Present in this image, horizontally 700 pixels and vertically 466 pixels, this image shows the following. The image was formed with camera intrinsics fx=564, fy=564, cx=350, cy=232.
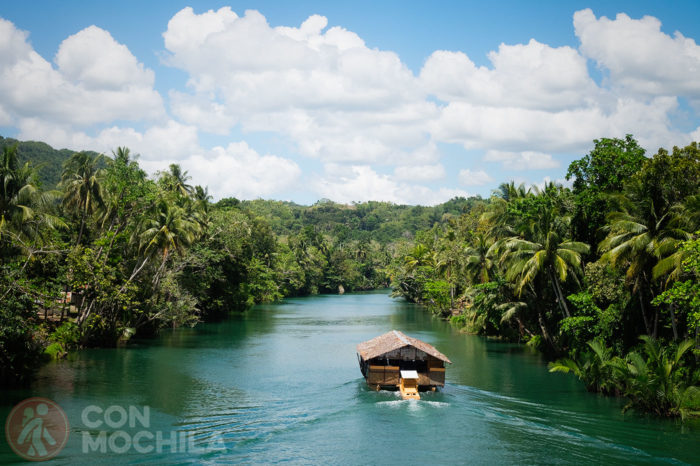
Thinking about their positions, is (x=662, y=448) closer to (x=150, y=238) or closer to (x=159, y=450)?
(x=159, y=450)

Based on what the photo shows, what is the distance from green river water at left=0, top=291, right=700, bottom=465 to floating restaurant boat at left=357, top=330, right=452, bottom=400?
2.13 feet

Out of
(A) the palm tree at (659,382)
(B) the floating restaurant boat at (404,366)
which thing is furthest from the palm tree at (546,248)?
(B) the floating restaurant boat at (404,366)

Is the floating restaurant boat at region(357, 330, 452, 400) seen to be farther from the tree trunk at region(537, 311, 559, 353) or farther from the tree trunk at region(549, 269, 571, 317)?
the tree trunk at region(537, 311, 559, 353)

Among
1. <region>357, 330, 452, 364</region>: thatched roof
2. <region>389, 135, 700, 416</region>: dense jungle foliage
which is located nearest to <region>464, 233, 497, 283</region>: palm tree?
<region>389, 135, 700, 416</region>: dense jungle foliage

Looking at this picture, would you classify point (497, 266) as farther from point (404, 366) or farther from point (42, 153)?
point (42, 153)

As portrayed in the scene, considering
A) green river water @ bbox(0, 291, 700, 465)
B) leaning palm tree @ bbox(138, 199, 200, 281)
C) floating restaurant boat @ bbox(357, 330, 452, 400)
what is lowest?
green river water @ bbox(0, 291, 700, 465)

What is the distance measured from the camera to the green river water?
650 inches

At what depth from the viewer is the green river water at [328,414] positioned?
16500 millimetres

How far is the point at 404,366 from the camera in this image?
2477 cm

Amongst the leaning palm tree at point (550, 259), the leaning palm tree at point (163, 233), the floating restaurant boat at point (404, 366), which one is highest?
the leaning palm tree at point (163, 233)

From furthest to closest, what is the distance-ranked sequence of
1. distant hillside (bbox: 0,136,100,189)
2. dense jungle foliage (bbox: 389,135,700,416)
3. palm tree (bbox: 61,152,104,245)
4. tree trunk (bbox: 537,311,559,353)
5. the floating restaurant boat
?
distant hillside (bbox: 0,136,100,189), palm tree (bbox: 61,152,104,245), tree trunk (bbox: 537,311,559,353), the floating restaurant boat, dense jungle foliage (bbox: 389,135,700,416)

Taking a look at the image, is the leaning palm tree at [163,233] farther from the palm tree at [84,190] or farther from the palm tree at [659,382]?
the palm tree at [659,382]

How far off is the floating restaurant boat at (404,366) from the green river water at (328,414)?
65 centimetres

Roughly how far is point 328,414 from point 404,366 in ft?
16.8
